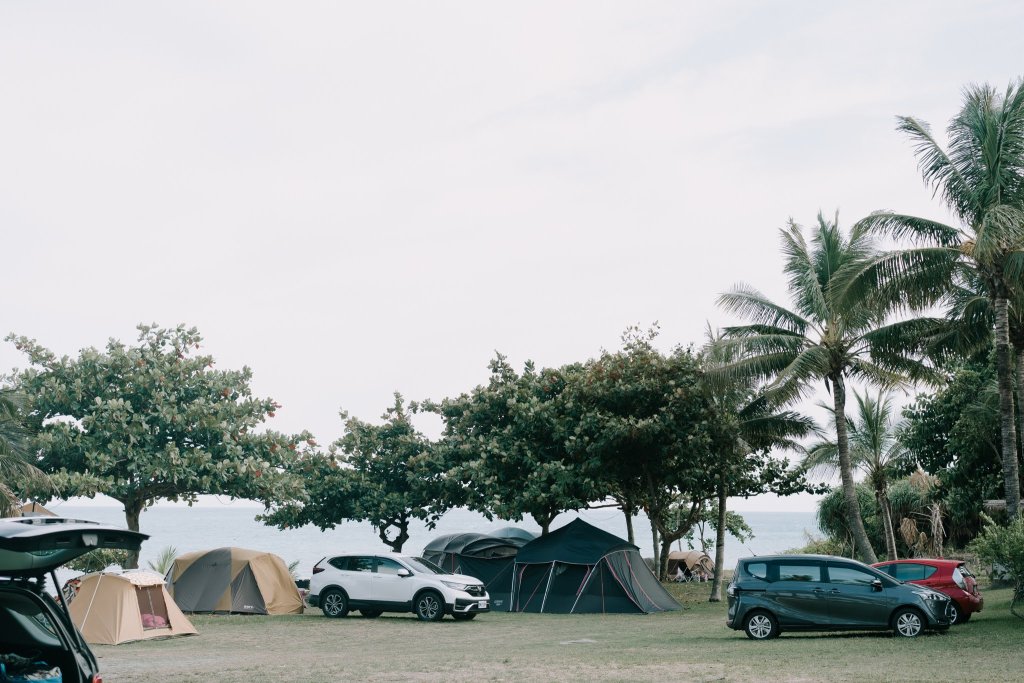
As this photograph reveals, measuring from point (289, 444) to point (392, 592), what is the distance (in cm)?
880

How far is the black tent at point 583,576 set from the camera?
87.6 ft

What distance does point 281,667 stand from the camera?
555 inches

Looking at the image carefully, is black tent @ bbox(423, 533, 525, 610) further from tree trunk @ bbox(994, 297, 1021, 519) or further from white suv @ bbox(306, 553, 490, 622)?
tree trunk @ bbox(994, 297, 1021, 519)

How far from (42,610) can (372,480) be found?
26549 mm

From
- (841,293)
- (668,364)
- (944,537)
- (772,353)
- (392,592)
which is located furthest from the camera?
(944,537)

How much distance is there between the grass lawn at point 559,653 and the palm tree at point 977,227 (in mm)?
6114

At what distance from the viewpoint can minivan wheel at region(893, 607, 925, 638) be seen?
1656 cm

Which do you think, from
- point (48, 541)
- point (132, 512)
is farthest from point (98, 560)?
point (48, 541)

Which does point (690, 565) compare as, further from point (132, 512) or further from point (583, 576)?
point (132, 512)

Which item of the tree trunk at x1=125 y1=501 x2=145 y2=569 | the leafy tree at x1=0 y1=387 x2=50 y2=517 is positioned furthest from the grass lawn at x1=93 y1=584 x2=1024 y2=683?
the tree trunk at x1=125 y1=501 x2=145 y2=569

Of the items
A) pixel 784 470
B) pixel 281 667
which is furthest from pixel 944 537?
pixel 281 667

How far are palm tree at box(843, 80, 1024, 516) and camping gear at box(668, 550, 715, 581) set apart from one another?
24328 millimetres

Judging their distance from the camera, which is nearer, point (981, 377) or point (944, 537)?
point (981, 377)

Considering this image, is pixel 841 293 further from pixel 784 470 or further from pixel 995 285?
pixel 784 470
